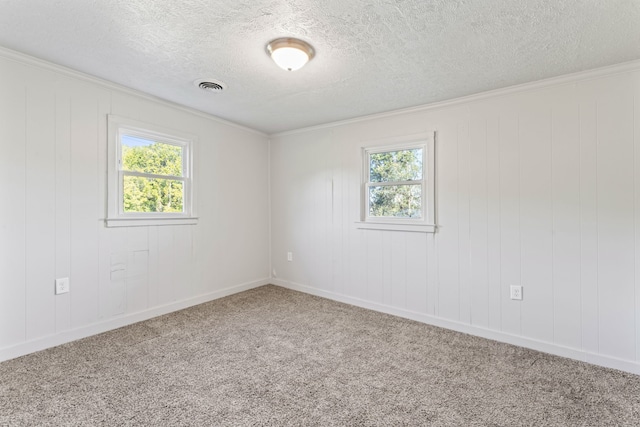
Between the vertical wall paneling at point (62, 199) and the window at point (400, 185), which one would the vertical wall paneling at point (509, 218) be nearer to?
the window at point (400, 185)

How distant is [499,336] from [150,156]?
3.84m

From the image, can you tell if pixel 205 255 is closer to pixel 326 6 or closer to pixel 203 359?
pixel 203 359

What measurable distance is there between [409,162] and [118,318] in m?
3.34

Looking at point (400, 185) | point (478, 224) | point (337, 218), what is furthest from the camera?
point (337, 218)

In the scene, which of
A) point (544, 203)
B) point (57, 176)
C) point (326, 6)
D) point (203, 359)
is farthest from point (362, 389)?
point (57, 176)

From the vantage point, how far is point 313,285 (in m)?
4.18

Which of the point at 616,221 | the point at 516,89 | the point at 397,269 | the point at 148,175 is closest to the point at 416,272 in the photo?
the point at 397,269

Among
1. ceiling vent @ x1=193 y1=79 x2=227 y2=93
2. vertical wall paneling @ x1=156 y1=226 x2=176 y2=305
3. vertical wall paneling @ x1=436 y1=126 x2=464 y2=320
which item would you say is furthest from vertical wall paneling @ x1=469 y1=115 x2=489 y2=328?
vertical wall paneling @ x1=156 y1=226 x2=176 y2=305

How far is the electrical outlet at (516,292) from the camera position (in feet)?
8.91

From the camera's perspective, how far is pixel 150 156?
3.25 m

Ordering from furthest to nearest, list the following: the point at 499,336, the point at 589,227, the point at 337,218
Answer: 1. the point at 337,218
2. the point at 499,336
3. the point at 589,227

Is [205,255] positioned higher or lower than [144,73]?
lower

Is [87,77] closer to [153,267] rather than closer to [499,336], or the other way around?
[153,267]

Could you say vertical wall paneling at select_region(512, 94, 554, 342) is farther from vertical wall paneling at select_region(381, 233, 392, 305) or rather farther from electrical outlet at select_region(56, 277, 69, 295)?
electrical outlet at select_region(56, 277, 69, 295)
